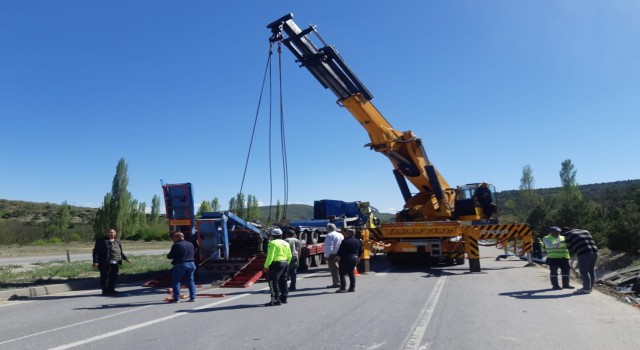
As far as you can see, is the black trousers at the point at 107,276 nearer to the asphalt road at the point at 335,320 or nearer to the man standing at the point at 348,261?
the asphalt road at the point at 335,320

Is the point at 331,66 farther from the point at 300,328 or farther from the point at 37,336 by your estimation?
the point at 37,336

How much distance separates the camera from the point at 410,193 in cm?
1861

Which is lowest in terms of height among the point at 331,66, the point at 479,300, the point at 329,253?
the point at 479,300

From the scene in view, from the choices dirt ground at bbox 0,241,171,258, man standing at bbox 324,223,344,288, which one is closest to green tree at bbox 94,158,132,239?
dirt ground at bbox 0,241,171,258

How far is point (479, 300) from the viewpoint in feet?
30.8

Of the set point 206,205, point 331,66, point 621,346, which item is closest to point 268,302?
point 621,346

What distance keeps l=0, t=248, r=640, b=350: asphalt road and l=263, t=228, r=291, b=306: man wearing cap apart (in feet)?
0.99

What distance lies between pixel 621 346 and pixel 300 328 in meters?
4.15

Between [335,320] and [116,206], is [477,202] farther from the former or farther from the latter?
[116,206]

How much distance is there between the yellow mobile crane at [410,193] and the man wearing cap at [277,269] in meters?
6.83

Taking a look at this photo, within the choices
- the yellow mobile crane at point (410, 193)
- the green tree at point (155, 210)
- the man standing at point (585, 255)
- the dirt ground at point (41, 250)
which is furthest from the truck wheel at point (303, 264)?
the green tree at point (155, 210)

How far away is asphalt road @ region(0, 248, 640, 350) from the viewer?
20.0 ft

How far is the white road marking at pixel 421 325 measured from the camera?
5.84 meters

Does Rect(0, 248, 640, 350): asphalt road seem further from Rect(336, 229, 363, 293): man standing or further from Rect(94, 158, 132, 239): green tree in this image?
Rect(94, 158, 132, 239): green tree
